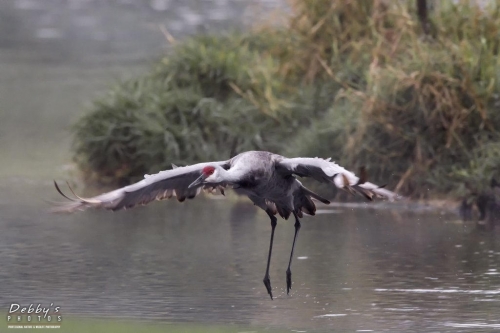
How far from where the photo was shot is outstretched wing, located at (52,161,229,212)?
991 centimetres

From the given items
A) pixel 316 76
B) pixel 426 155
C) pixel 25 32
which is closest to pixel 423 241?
pixel 426 155

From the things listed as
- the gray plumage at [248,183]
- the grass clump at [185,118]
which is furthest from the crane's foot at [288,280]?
the grass clump at [185,118]

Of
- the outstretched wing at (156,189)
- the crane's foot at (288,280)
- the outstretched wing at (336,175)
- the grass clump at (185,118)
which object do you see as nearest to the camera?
the outstretched wing at (336,175)

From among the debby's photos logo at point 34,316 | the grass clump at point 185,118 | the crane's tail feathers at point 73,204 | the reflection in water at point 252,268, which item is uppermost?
the grass clump at point 185,118

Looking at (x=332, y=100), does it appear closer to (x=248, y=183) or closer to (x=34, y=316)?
(x=248, y=183)

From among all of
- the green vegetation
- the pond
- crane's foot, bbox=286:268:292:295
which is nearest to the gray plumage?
crane's foot, bbox=286:268:292:295

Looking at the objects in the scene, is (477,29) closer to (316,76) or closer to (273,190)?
(316,76)

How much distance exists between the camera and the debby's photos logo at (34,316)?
30.4 ft

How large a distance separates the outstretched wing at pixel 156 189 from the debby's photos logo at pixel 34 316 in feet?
2.70

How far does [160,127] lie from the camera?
18.3m

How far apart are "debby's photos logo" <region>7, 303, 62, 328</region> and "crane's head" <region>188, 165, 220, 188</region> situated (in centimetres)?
145

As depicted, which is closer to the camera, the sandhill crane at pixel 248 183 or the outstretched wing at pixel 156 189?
the sandhill crane at pixel 248 183

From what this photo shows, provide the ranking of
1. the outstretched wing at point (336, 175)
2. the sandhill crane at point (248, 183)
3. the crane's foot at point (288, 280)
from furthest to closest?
the crane's foot at point (288, 280)
the sandhill crane at point (248, 183)
the outstretched wing at point (336, 175)

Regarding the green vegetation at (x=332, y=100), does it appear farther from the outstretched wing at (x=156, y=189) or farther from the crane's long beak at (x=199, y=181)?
the crane's long beak at (x=199, y=181)
